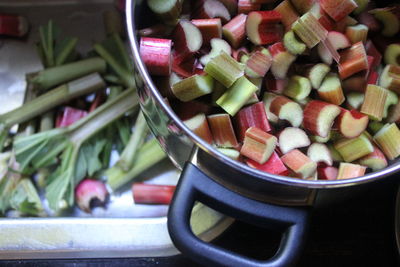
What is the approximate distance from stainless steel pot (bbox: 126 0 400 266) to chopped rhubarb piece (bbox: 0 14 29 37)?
549 mm

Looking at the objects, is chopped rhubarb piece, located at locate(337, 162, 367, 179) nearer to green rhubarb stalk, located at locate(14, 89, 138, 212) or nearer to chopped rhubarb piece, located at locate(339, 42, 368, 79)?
chopped rhubarb piece, located at locate(339, 42, 368, 79)

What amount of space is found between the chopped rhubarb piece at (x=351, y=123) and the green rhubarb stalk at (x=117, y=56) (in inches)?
18.8

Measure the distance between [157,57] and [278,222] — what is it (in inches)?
11.7

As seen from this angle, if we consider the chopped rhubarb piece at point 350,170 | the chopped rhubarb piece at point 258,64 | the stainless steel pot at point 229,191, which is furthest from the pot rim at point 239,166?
the chopped rhubarb piece at point 258,64

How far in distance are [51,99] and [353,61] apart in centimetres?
61

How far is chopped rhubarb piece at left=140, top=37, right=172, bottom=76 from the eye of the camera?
77 cm

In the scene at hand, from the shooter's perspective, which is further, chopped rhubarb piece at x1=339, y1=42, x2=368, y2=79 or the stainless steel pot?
chopped rhubarb piece at x1=339, y1=42, x2=368, y2=79

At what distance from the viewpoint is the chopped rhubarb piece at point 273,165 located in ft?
2.60

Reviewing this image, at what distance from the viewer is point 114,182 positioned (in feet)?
3.48

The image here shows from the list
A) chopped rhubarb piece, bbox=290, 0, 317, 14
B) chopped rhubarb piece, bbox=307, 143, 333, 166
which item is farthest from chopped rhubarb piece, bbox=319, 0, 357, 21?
chopped rhubarb piece, bbox=307, 143, 333, 166

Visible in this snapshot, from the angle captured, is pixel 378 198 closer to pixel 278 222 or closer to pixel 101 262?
pixel 278 222

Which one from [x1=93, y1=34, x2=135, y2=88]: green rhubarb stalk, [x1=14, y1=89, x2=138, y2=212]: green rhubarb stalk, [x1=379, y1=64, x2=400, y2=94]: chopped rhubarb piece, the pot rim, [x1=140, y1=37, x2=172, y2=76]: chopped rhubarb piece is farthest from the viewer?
[x1=93, y1=34, x2=135, y2=88]: green rhubarb stalk

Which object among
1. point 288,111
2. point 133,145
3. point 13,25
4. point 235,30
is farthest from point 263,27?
point 13,25

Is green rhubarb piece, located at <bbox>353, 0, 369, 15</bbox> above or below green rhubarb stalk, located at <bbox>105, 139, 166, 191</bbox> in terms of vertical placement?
above
